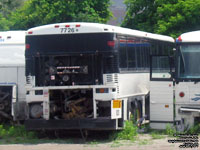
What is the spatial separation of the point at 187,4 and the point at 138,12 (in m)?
4.32

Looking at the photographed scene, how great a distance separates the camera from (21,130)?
16.6 metres

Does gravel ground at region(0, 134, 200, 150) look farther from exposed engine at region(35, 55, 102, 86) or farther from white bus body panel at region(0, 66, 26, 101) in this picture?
white bus body panel at region(0, 66, 26, 101)

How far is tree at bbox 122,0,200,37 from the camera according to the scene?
90.9ft

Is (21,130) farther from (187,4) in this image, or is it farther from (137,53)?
(187,4)

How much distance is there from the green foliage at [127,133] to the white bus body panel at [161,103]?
130 cm

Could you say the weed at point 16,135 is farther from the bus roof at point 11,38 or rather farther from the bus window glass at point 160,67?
the bus window glass at point 160,67

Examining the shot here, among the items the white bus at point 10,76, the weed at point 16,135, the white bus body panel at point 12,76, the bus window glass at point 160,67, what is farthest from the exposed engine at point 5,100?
the bus window glass at point 160,67

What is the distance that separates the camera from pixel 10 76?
731 inches

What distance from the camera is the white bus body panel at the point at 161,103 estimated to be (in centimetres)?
1590

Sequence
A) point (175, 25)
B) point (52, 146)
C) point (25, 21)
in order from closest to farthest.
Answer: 1. point (52, 146)
2. point (175, 25)
3. point (25, 21)

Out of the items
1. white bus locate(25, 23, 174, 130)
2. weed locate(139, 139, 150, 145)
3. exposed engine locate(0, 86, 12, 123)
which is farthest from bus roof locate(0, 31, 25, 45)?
weed locate(139, 139, 150, 145)

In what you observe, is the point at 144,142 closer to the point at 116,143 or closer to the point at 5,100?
the point at 116,143

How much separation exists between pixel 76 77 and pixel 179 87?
11.1ft

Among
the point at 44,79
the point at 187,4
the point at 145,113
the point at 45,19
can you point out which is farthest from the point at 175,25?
the point at 44,79
